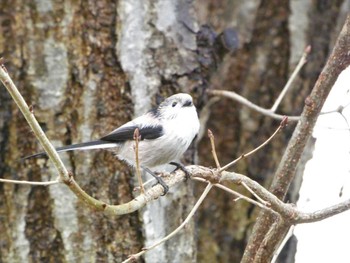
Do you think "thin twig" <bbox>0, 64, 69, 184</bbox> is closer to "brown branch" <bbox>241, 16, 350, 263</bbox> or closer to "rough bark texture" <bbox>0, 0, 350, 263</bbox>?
"brown branch" <bbox>241, 16, 350, 263</bbox>

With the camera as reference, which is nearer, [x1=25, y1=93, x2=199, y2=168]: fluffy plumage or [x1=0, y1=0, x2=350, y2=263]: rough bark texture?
[x1=25, y1=93, x2=199, y2=168]: fluffy plumage

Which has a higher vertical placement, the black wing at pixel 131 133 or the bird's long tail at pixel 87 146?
the black wing at pixel 131 133

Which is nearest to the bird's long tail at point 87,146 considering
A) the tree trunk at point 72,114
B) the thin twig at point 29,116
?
the tree trunk at point 72,114

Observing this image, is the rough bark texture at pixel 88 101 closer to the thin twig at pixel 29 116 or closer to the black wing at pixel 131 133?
the black wing at pixel 131 133

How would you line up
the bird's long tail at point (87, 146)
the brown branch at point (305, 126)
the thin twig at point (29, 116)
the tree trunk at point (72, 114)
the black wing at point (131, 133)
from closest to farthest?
the thin twig at point (29, 116) < the brown branch at point (305, 126) < the bird's long tail at point (87, 146) < the black wing at point (131, 133) < the tree trunk at point (72, 114)

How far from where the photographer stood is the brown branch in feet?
7.28

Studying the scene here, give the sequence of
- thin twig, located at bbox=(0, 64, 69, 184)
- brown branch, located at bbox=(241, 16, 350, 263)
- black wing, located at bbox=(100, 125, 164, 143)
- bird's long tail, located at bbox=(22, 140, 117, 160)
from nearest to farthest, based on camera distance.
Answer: thin twig, located at bbox=(0, 64, 69, 184) → brown branch, located at bbox=(241, 16, 350, 263) → bird's long tail, located at bbox=(22, 140, 117, 160) → black wing, located at bbox=(100, 125, 164, 143)

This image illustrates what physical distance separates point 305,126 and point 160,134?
0.64 metres

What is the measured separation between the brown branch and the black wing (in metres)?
0.54

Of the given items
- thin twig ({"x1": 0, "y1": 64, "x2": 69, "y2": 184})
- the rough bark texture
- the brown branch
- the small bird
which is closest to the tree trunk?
the rough bark texture

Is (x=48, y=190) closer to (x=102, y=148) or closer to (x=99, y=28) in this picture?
(x=102, y=148)

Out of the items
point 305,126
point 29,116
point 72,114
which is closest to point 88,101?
point 72,114

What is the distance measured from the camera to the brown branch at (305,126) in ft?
7.28

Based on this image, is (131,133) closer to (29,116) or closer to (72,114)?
(72,114)
